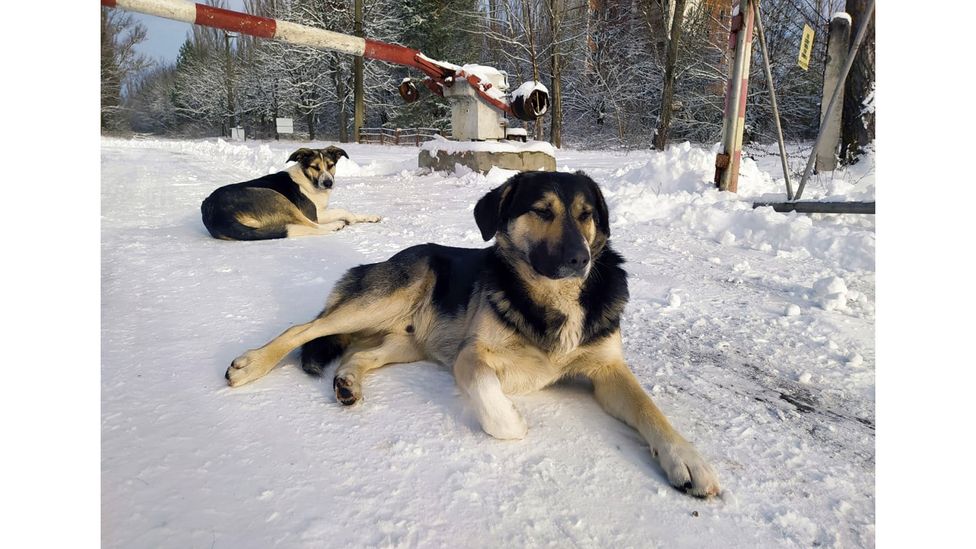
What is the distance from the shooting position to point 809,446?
1886 mm

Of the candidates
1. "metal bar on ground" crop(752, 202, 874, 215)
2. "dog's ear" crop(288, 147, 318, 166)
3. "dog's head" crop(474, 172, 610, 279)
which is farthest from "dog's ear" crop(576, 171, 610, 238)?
"dog's ear" crop(288, 147, 318, 166)

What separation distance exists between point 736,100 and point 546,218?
536cm

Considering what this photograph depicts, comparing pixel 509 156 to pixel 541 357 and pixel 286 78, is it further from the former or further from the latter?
pixel 286 78

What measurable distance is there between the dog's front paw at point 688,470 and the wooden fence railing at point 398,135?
27.8 m

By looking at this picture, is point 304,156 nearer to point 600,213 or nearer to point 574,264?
point 600,213

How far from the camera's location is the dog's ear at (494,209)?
2689mm

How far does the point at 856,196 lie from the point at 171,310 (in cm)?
661

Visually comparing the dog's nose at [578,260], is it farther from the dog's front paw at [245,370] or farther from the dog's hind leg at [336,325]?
the dog's front paw at [245,370]

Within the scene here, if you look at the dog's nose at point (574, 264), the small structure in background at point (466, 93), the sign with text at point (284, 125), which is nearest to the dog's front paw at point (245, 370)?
the dog's nose at point (574, 264)

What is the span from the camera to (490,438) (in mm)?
1931

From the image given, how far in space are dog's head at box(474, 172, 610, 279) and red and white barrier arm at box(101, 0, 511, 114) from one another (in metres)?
5.62

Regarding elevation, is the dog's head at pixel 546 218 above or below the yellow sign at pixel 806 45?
below

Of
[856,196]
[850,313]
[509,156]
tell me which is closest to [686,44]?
[509,156]

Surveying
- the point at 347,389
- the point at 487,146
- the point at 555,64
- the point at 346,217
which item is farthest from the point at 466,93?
the point at 555,64
